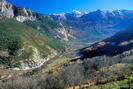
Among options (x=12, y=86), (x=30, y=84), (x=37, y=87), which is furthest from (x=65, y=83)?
(x=12, y=86)

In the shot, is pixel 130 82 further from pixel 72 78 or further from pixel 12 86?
pixel 12 86

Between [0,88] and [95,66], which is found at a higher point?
[95,66]

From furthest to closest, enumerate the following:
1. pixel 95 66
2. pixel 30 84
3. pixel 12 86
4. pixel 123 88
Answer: pixel 95 66, pixel 12 86, pixel 30 84, pixel 123 88

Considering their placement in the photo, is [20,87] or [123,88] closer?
[123,88]

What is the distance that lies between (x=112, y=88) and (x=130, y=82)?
144 inches

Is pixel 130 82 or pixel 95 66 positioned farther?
pixel 95 66

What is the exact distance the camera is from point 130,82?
41875mm

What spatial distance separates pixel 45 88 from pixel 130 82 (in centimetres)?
5206

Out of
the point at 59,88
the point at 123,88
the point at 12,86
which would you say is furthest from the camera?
the point at 12,86

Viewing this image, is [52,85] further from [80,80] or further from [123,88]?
[123,88]

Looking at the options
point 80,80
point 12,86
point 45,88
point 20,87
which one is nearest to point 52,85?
point 45,88

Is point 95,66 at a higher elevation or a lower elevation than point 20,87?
higher

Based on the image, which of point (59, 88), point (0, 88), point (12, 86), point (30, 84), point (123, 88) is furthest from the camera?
point (0, 88)

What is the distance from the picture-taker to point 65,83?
287ft
